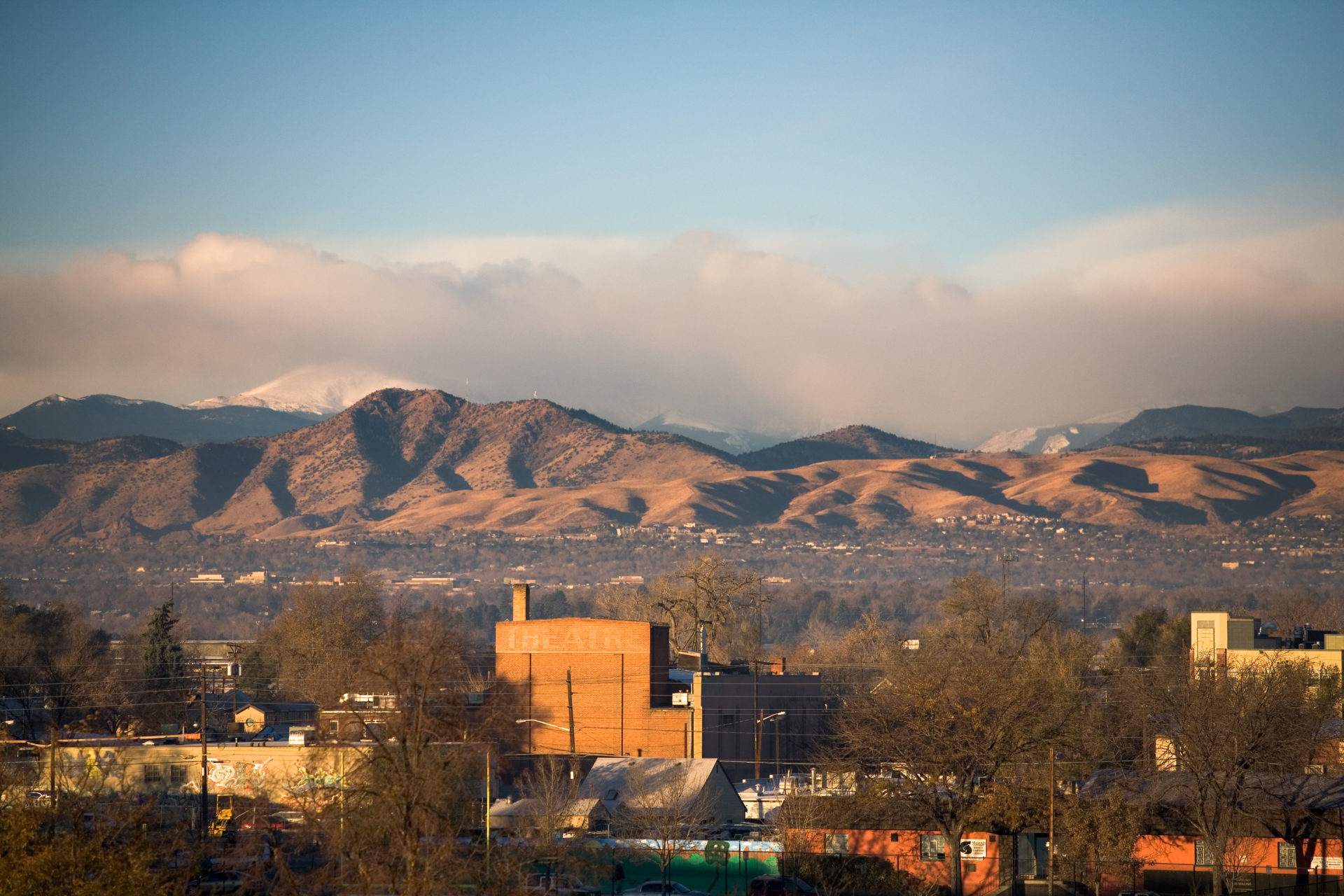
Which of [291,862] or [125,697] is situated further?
[125,697]

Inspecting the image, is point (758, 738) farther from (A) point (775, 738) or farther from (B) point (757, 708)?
(A) point (775, 738)

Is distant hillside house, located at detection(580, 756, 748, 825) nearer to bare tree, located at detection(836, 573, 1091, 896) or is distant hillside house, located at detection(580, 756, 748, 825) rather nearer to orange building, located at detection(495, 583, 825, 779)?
bare tree, located at detection(836, 573, 1091, 896)

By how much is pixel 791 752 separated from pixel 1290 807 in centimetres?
2962

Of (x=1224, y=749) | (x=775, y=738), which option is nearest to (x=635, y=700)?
(x=775, y=738)

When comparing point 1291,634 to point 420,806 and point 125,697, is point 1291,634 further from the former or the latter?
point 420,806

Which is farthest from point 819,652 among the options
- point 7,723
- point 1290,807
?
point 1290,807

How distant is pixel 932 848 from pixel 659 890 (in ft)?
30.0

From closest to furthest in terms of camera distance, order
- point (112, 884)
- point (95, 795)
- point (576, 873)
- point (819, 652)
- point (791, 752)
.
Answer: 1. point (112, 884)
2. point (95, 795)
3. point (576, 873)
4. point (791, 752)
5. point (819, 652)

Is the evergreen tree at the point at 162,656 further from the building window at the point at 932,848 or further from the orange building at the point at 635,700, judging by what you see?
the building window at the point at 932,848

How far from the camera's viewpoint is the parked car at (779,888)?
4709 cm

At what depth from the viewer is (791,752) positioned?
76312mm

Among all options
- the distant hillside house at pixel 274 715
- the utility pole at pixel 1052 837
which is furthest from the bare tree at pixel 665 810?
the distant hillside house at pixel 274 715

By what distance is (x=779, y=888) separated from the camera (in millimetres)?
47594

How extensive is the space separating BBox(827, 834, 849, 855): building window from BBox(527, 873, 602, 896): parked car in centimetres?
749
